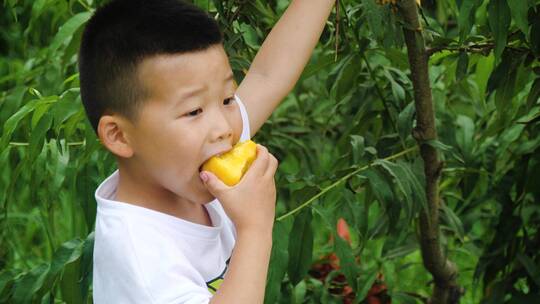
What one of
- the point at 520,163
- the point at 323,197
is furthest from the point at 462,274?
the point at 323,197

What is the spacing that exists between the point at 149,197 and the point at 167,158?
110 millimetres

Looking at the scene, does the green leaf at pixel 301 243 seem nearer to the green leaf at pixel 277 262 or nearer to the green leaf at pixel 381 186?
the green leaf at pixel 277 262

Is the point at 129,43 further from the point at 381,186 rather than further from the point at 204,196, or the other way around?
the point at 381,186

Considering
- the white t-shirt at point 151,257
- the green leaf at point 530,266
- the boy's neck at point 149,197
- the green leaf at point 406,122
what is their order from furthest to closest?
the green leaf at point 530,266, the green leaf at point 406,122, the boy's neck at point 149,197, the white t-shirt at point 151,257

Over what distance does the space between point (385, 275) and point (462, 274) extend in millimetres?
622

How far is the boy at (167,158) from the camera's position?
4.78 feet

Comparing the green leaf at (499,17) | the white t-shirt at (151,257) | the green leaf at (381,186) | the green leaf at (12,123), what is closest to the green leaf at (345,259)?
the green leaf at (381,186)

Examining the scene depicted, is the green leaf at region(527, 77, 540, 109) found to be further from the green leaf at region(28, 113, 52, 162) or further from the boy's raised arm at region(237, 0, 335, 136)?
the green leaf at region(28, 113, 52, 162)

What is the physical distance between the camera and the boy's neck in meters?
1.57

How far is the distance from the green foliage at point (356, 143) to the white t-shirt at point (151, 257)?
29cm

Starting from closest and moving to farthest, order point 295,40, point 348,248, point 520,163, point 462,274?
point 295,40, point 348,248, point 520,163, point 462,274

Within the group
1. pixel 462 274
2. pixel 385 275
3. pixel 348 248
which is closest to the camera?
pixel 348 248

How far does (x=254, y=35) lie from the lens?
202 centimetres

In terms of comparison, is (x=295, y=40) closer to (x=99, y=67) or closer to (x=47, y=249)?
(x=99, y=67)
